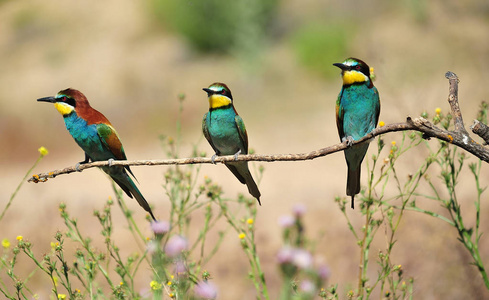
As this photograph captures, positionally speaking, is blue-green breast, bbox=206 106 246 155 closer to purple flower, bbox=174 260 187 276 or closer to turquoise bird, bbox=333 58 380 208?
turquoise bird, bbox=333 58 380 208

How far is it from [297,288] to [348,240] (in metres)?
3.06

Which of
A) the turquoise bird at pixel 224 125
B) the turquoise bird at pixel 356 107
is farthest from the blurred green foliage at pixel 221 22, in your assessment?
the turquoise bird at pixel 356 107

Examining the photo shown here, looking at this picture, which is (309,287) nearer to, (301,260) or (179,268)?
(301,260)

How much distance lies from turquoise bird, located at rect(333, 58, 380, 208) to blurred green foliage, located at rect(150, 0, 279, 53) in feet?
32.8

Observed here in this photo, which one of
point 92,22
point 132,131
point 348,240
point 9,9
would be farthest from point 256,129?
point 92,22

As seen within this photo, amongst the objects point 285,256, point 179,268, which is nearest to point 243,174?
point 179,268

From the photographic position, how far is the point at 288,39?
46.6 ft

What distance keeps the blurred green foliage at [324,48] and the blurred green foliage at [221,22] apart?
1028 millimetres

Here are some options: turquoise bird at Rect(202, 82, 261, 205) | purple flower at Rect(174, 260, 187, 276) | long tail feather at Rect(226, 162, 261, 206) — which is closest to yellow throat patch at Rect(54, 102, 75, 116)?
turquoise bird at Rect(202, 82, 261, 205)

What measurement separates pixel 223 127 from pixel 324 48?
989cm

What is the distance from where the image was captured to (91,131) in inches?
110

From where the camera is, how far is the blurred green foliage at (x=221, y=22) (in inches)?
494

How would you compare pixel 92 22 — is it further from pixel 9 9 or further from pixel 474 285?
pixel 474 285

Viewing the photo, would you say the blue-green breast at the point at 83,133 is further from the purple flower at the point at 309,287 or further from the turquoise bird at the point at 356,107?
the purple flower at the point at 309,287
